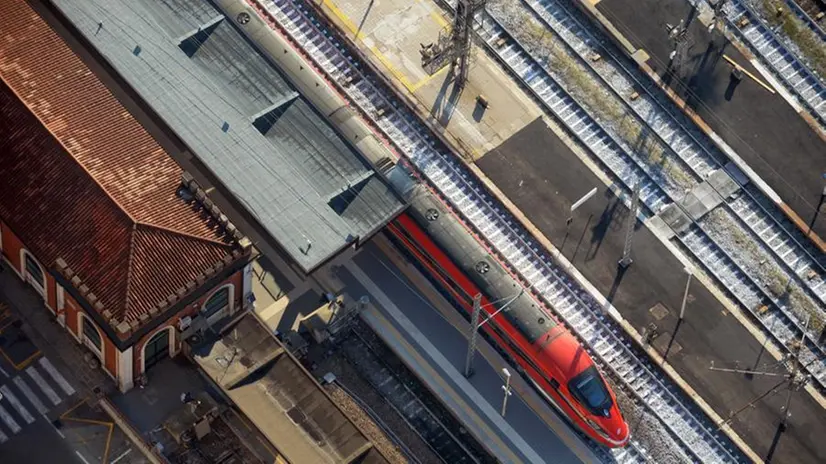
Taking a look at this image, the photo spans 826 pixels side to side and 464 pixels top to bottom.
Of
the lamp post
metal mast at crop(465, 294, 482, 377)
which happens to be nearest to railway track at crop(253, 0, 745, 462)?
the lamp post

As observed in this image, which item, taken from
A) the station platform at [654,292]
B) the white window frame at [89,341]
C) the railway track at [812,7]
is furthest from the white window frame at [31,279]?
the railway track at [812,7]

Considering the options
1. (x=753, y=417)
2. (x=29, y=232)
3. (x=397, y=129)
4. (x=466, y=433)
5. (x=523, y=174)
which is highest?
(x=29, y=232)

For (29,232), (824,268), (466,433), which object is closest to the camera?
(29,232)

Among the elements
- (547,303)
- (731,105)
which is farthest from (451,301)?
(731,105)

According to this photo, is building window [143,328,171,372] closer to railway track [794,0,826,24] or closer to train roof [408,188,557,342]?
train roof [408,188,557,342]

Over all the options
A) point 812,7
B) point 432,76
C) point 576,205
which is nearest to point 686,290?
point 576,205

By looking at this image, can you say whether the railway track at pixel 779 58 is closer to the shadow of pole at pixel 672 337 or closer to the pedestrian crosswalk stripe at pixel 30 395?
the shadow of pole at pixel 672 337

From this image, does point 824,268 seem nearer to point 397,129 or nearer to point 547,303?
point 547,303
